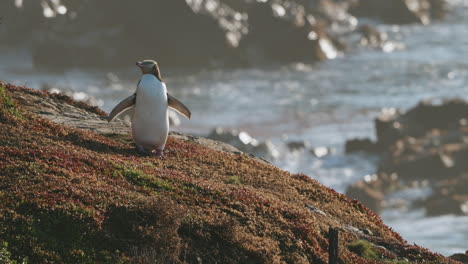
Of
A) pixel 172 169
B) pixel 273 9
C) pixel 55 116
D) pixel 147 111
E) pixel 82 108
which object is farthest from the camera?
pixel 273 9

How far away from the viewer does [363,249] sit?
66.5 feet

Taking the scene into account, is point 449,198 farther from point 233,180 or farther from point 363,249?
point 363,249

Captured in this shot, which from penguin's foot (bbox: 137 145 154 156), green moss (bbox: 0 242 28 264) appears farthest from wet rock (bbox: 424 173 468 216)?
green moss (bbox: 0 242 28 264)

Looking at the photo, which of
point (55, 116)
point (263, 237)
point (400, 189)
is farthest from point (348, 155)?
point (263, 237)

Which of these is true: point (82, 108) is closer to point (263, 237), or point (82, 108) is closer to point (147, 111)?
point (147, 111)

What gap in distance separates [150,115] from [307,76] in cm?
6254

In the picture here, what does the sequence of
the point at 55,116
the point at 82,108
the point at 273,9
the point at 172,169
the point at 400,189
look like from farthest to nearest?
the point at 273,9, the point at 400,189, the point at 82,108, the point at 55,116, the point at 172,169

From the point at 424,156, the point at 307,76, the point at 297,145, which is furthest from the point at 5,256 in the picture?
the point at 307,76

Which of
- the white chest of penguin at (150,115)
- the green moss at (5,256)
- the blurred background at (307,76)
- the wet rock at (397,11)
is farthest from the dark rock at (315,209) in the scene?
the wet rock at (397,11)

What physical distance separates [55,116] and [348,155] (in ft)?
Answer: 136

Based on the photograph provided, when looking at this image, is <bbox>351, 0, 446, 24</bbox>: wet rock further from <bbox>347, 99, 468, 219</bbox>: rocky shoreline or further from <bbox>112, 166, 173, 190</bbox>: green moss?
<bbox>112, 166, 173, 190</bbox>: green moss

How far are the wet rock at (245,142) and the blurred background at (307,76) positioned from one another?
0.46 feet

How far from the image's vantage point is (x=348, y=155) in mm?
65250

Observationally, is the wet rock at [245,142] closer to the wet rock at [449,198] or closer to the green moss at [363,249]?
the wet rock at [449,198]
